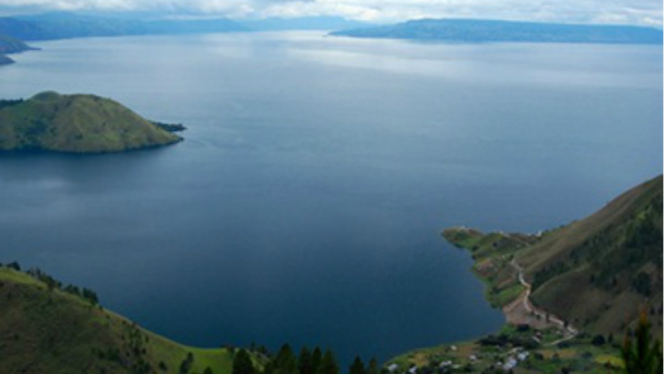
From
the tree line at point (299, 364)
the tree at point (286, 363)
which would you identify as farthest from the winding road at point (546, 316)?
the tree at point (286, 363)

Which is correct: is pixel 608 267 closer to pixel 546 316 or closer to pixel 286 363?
pixel 546 316

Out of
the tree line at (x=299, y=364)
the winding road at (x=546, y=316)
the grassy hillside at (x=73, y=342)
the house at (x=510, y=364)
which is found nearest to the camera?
the tree line at (x=299, y=364)

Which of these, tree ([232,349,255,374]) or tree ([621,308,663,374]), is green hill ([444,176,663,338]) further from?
tree ([621,308,663,374])

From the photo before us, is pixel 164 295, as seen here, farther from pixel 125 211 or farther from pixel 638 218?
pixel 638 218

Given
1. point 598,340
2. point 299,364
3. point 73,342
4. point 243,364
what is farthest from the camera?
point 598,340

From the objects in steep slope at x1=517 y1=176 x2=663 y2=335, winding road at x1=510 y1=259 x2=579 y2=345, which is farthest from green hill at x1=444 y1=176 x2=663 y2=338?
winding road at x1=510 y1=259 x2=579 y2=345

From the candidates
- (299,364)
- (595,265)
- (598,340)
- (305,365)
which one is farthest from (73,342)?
(595,265)

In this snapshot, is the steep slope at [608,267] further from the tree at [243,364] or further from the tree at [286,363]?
the tree at [243,364]
